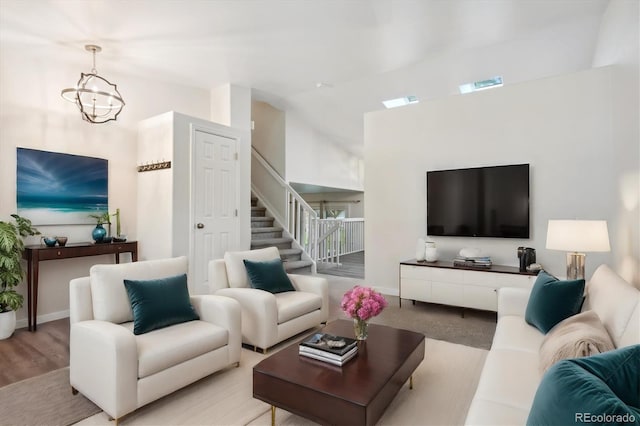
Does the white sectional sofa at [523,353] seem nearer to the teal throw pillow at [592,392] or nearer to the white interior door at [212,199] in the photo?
the teal throw pillow at [592,392]

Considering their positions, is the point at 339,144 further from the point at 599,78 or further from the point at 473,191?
the point at 599,78

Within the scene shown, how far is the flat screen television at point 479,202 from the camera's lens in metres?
4.11

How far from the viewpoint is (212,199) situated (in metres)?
4.93

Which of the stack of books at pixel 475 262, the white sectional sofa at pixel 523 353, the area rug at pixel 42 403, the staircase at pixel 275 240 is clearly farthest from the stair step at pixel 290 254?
the white sectional sofa at pixel 523 353

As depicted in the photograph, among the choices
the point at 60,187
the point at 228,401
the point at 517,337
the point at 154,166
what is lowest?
the point at 228,401

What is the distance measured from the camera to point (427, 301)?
4.28 m

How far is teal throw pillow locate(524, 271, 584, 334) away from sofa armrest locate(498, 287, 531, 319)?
15.8 inches

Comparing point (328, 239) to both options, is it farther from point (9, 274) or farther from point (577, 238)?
point (9, 274)

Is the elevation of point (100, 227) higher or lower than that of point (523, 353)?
higher

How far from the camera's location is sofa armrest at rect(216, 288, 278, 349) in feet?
9.76

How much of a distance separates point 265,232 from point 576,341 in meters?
5.46

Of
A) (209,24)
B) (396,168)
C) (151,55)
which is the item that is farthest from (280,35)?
(396,168)

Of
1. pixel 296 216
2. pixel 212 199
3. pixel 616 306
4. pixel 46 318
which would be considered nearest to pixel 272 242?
pixel 296 216

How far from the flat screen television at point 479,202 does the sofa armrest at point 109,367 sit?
12.2 ft
